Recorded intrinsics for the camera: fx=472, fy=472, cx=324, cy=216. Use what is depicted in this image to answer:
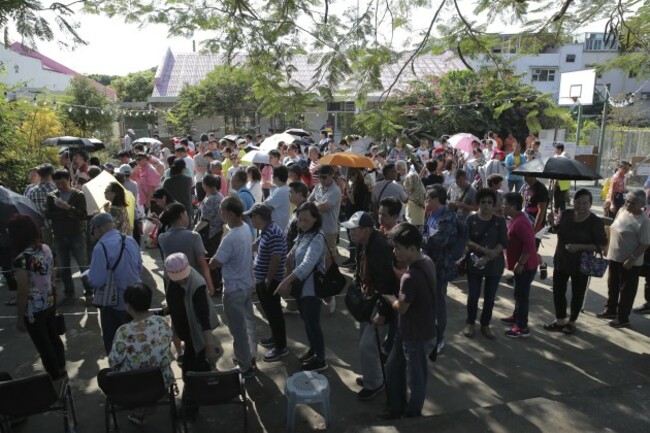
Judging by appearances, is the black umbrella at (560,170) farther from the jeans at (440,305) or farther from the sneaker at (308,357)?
the sneaker at (308,357)

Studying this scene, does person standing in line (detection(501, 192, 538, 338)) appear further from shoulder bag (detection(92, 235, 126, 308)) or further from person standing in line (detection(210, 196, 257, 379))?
shoulder bag (detection(92, 235, 126, 308))

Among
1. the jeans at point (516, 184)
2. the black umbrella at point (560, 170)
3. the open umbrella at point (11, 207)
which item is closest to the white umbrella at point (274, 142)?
the jeans at point (516, 184)

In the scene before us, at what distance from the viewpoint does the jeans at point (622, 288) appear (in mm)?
5480

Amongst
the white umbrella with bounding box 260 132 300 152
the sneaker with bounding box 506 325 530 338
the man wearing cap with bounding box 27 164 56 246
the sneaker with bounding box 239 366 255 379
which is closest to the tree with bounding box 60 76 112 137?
the white umbrella with bounding box 260 132 300 152

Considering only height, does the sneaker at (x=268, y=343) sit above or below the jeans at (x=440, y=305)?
below

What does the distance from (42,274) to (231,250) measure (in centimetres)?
164

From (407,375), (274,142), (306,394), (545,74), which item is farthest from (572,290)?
(545,74)

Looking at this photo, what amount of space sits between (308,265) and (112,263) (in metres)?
1.69

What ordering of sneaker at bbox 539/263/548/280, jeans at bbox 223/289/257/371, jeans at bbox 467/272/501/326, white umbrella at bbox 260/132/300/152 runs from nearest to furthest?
jeans at bbox 223/289/257/371, jeans at bbox 467/272/501/326, sneaker at bbox 539/263/548/280, white umbrella at bbox 260/132/300/152

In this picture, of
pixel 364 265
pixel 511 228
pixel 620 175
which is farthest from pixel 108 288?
pixel 620 175

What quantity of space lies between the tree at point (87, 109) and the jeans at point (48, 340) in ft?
57.1

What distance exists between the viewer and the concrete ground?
367 cm

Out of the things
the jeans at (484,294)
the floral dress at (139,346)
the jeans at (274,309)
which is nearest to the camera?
the floral dress at (139,346)

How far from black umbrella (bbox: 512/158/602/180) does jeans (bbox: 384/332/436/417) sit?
308 centimetres
